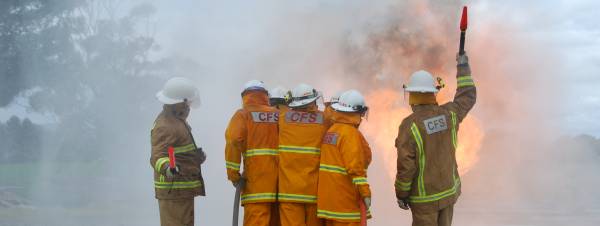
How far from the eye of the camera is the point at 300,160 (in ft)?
17.4

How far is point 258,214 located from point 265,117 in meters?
0.90

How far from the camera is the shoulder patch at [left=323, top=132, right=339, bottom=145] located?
509 cm

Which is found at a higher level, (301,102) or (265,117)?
(301,102)

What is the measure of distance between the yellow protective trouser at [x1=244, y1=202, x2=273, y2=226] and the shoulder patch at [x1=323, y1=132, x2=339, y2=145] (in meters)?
0.86

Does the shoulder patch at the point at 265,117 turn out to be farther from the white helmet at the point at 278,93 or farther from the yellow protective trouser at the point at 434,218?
the yellow protective trouser at the point at 434,218

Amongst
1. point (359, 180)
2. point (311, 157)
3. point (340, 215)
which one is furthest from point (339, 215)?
point (311, 157)

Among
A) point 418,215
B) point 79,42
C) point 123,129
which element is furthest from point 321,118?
point 79,42

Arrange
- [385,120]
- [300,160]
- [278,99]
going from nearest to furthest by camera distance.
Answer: [300,160], [278,99], [385,120]

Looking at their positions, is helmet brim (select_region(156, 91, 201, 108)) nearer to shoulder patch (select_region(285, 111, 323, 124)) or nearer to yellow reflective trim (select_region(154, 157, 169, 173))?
yellow reflective trim (select_region(154, 157, 169, 173))

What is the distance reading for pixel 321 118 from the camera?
5.39 meters

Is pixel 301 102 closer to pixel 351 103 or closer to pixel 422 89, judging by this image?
pixel 351 103

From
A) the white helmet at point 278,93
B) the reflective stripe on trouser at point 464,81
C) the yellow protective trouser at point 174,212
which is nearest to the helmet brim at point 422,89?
the reflective stripe on trouser at point 464,81

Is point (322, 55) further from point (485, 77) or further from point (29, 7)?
point (29, 7)

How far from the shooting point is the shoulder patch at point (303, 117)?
5.34m
